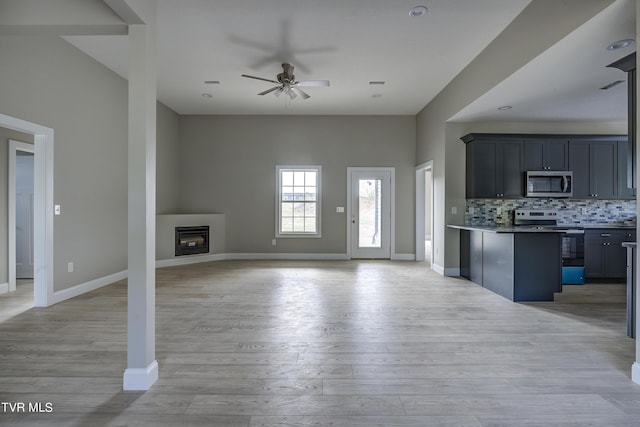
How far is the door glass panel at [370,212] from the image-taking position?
288 inches

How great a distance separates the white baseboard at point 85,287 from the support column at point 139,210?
265 cm

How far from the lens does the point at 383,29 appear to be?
3676 millimetres

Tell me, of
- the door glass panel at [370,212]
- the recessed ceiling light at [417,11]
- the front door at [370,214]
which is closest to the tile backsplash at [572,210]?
the front door at [370,214]

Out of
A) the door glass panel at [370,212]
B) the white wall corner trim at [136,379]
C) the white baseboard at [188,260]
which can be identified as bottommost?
the white wall corner trim at [136,379]

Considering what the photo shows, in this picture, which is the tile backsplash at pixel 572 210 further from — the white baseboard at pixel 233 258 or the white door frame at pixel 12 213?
the white door frame at pixel 12 213

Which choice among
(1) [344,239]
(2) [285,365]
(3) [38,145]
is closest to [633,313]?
(2) [285,365]

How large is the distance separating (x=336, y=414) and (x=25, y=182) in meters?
6.03

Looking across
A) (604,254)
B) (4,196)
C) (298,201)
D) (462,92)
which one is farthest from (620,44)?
(4,196)

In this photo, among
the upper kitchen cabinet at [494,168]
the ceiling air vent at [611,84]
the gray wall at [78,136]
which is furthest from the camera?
the upper kitchen cabinet at [494,168]

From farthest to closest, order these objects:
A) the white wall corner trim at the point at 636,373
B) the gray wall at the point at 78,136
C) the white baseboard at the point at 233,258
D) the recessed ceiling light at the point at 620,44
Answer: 1. the white baseboard at the point at 233,258
2. the gray wall at the point at 78,136
3. the recessed ceiling light at the point at 620,44
4. the white wall corner trim at the point at 636,373

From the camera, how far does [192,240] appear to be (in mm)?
6707

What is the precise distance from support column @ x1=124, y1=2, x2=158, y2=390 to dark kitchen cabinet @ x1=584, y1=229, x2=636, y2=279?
20.2ft

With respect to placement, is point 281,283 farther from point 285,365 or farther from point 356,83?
point 356,83

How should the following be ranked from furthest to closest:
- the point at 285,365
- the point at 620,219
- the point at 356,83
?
the point at 620,219, the point at 356,83, the point at 285,365
